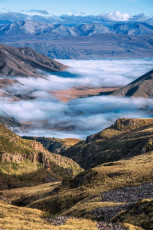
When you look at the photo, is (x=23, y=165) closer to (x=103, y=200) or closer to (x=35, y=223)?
(x=103, y=200)

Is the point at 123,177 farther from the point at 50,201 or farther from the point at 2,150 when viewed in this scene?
the point at 2,150

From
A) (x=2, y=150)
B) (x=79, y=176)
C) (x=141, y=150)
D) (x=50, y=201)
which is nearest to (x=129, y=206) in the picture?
(x=50, y=201)

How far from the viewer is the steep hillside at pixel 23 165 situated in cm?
11931

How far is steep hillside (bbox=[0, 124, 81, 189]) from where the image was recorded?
391 ft

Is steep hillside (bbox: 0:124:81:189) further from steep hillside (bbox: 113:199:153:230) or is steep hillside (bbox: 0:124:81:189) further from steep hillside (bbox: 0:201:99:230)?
steep hillside (bbox: 113:199:153:230)

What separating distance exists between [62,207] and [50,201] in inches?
199

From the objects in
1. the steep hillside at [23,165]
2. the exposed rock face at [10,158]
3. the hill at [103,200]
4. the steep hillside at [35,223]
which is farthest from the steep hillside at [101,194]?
the exposed rock face at [10,158]

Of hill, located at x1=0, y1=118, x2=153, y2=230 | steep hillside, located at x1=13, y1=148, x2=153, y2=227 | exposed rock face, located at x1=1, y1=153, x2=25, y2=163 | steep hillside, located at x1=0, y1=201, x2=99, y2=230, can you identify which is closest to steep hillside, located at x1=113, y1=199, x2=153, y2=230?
hill, located at x1=0, y1=118, x2=153, y2=230

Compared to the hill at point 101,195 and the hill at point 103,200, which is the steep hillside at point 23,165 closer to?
the hill at point 103,200

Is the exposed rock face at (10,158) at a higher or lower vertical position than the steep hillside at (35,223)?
higher

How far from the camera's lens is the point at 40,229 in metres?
40.6

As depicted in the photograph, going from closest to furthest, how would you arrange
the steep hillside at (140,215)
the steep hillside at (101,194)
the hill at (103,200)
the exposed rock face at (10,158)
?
the steep hillside at (140,215) → the hill at (103,200) → the steep hillside at (101,194) → the exposed rock face at (10,158)

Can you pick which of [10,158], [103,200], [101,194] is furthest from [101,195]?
[10,158]

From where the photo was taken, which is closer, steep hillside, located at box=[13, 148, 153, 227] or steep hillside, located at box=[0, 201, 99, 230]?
steep hillside, located at box=[0, 201, 99, 230]
